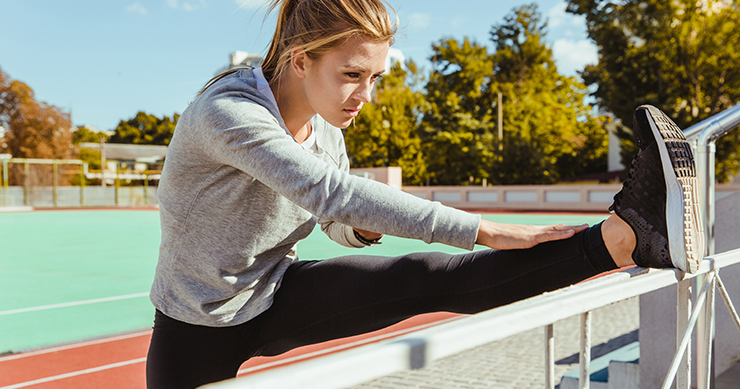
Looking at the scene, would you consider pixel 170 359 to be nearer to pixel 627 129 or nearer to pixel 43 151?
pixel 627 129

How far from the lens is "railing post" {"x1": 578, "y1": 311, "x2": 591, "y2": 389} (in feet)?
4.46

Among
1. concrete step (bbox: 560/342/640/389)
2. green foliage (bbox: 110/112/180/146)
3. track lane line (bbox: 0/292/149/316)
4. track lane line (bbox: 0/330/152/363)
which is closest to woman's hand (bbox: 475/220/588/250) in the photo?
concrete step (bbox: 560/342/640/389)

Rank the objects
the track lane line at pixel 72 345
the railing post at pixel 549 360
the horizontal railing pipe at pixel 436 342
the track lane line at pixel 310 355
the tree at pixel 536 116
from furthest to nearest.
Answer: the tree at pixel 536 116, the track lane line at pixel 72 345, the track lane line at pixel 310 355, the railing post at pixel 549 360, the horizontal railing pipe at pixel 436 342

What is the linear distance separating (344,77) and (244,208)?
1.34 ft

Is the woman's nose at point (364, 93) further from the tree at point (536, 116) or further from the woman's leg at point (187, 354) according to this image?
the tree at point (536, 116)

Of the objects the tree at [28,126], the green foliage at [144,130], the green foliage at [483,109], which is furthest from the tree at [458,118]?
the green foliage at [144,130]

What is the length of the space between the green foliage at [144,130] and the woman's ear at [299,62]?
250ft

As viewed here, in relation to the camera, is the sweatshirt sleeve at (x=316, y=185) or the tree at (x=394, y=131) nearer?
the sweatshirt sleeve at (x=316, y=185)

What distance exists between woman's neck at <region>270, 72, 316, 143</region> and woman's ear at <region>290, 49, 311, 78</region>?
56 mm

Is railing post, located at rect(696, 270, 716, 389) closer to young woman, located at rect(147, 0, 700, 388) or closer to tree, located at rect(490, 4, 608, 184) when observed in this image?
young woman, located at rect(147, 0, 700, 388)

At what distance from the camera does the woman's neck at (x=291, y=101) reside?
1.63 m

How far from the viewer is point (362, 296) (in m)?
1.65

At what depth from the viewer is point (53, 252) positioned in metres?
11.1

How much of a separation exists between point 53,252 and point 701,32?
24.8 metres
